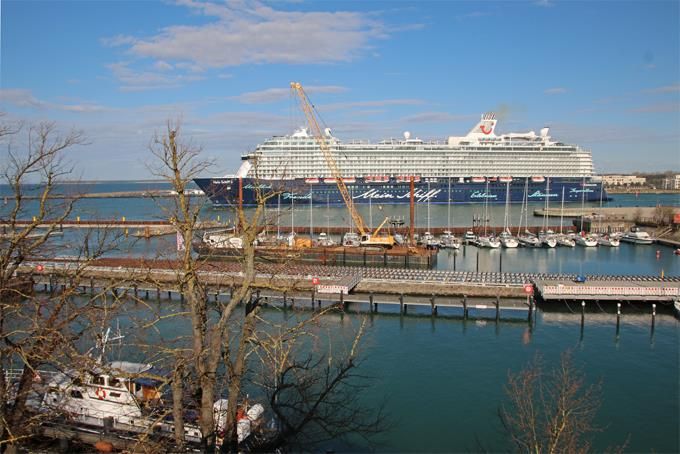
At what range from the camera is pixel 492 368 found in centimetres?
1327

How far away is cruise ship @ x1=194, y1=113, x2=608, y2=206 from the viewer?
197 feet

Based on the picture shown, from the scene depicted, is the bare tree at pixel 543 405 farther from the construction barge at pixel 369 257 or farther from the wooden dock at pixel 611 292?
the construction barge at pixel 369 257

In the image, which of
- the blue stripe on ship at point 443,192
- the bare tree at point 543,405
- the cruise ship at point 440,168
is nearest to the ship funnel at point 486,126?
the cruise ship at point 440,168

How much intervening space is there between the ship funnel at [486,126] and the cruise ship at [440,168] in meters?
0.13

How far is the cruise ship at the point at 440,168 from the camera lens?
60.0 metres

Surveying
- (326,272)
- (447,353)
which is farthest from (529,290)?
(326,272)

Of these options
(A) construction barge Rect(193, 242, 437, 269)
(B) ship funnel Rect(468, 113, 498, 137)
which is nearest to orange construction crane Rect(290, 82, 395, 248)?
(A) construction barge Rect(193, 242, 437, 269)

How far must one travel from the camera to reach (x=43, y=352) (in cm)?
485

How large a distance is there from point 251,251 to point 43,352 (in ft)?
6.88

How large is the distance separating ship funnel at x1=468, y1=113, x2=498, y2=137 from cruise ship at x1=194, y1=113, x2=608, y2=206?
13 centimetres

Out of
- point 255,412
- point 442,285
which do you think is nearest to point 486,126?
point 442,285

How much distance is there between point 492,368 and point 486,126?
59.5 meters

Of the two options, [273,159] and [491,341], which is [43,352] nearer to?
[491,341]

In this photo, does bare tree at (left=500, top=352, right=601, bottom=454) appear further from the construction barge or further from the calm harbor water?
the construction barge
